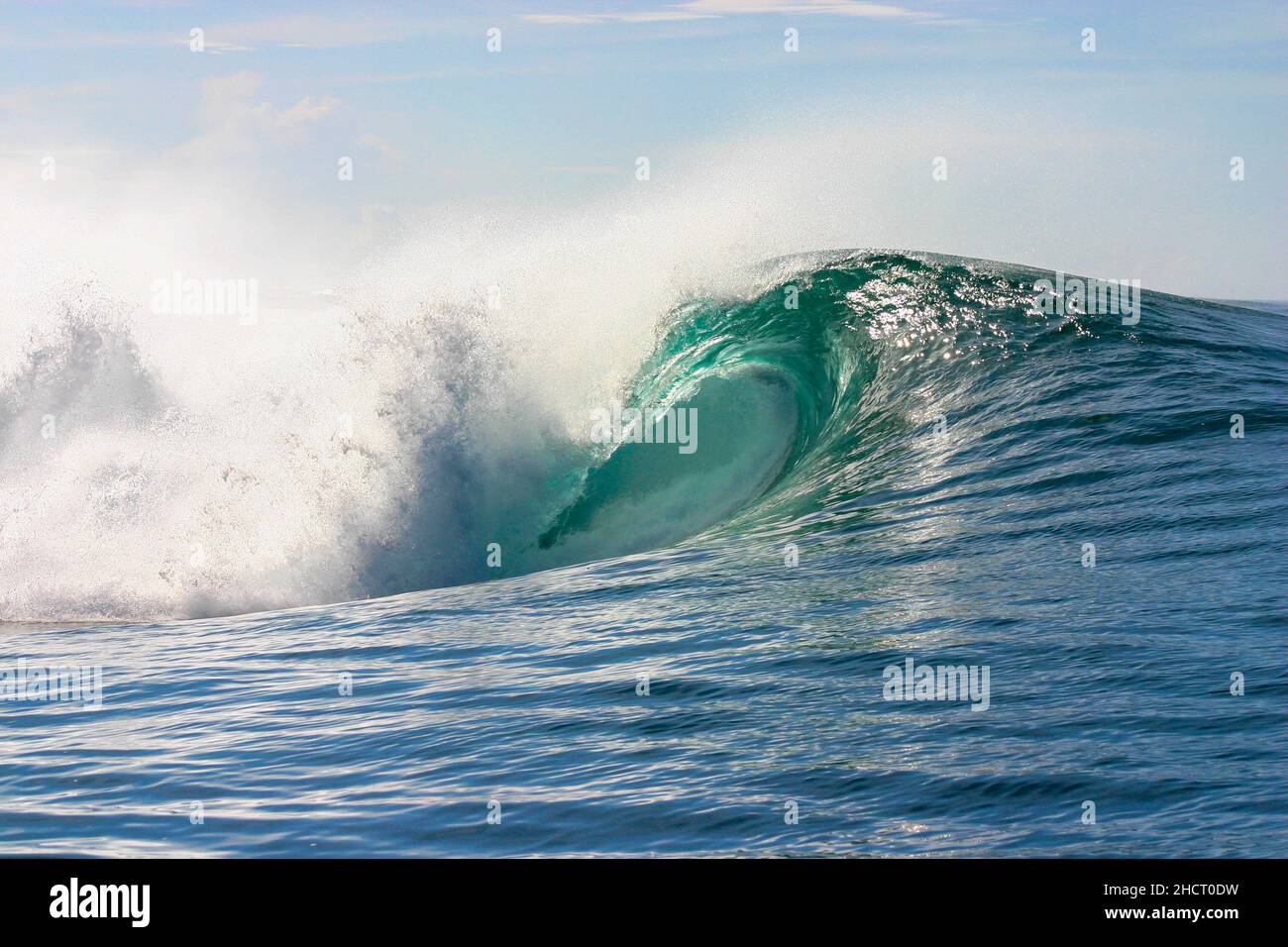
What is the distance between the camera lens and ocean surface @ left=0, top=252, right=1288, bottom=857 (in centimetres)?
569

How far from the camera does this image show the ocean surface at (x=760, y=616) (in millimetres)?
5688

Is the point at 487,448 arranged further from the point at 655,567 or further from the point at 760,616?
the point at 760,616

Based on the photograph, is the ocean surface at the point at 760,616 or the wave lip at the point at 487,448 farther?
the wave lip at the point at 487,448

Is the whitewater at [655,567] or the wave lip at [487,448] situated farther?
the wave lip at [487,448]

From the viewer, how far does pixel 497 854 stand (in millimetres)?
5312

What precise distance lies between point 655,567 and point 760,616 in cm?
269

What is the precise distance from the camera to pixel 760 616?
9375 mm

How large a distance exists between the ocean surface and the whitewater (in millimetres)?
42

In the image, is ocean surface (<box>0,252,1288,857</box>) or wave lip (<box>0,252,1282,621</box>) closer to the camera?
ocean surface (<box>0,252,1288,857</box>)

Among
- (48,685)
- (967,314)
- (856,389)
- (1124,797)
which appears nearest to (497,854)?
(1124,797)

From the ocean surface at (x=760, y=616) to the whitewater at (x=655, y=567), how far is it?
0.04 m

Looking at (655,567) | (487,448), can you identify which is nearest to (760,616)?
(655,567)
